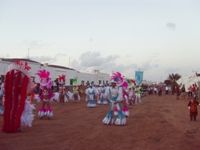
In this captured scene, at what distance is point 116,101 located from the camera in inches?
758

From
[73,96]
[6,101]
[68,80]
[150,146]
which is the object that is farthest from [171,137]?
[68,80]

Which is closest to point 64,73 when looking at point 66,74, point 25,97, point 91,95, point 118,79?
point 66,74

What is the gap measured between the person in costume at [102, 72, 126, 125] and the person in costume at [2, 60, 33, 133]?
170 inches

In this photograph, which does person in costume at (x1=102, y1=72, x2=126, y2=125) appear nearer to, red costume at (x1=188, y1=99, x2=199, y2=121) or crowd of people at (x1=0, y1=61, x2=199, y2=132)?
crowd of people at (x1=0, y1=61, x2=199, y2=132)

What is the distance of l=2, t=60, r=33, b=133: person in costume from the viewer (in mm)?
16250

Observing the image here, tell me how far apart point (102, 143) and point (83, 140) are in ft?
2.73

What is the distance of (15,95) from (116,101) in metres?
4.94

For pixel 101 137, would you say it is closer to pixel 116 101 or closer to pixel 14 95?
pixel 14 95

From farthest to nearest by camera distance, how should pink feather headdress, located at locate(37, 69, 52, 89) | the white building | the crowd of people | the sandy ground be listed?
the white building → pink feather headdress, located at locate(37, 69, 52, 89) → the crowd of people → the sandy ground

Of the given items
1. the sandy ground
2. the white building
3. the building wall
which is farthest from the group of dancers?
the white building

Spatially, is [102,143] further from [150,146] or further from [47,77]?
[47,77]

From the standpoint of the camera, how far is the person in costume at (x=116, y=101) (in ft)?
63.1

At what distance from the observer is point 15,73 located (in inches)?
647

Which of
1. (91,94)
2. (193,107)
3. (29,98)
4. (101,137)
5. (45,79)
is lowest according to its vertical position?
(101,137)
